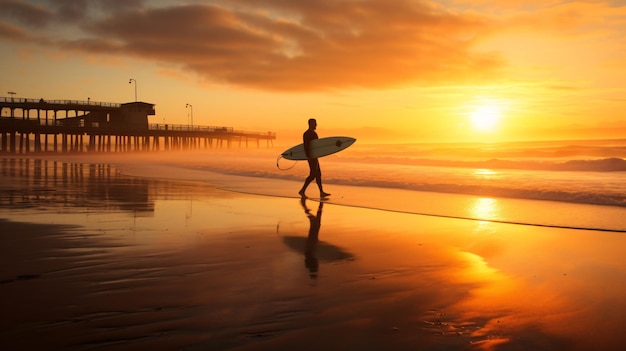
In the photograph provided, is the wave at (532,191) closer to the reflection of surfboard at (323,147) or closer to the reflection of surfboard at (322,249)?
the reflection of surfboard at (323,147)

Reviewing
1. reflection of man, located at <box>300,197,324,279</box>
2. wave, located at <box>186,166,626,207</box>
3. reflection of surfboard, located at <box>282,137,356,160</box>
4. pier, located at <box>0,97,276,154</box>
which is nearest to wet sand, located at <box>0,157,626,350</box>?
reflection of man, located at <box>300,197,324,279</box>

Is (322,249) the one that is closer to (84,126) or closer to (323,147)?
(323,147)

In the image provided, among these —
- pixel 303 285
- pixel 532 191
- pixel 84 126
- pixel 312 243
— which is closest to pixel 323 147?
pixel 532 191

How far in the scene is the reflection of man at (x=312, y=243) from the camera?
17.0 ft

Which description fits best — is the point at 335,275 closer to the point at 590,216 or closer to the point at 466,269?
the point at 466,269

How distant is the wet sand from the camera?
10.4 feet

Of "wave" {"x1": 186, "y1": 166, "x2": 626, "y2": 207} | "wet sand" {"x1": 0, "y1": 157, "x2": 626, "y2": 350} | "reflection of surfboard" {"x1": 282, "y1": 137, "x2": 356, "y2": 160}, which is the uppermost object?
"reflection of surfboard" {"x1": 282, "y1": 137, "x2": 356, "y2": 160}

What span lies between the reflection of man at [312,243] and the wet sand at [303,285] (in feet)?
0.07

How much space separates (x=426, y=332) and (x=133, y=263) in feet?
10.9

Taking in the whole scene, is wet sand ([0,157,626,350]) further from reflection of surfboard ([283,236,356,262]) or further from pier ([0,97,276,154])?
pier ([0,97,276,154])

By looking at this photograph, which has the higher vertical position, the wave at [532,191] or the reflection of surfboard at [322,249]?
the wave at [532,191]

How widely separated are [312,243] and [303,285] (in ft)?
7.44

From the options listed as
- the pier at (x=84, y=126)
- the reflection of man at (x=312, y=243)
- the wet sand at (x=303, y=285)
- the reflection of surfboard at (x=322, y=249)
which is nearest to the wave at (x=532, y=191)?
the wet sand at (x=303, y=285)

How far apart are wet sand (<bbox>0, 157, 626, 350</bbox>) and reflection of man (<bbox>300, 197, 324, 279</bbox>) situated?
0.02 metres
